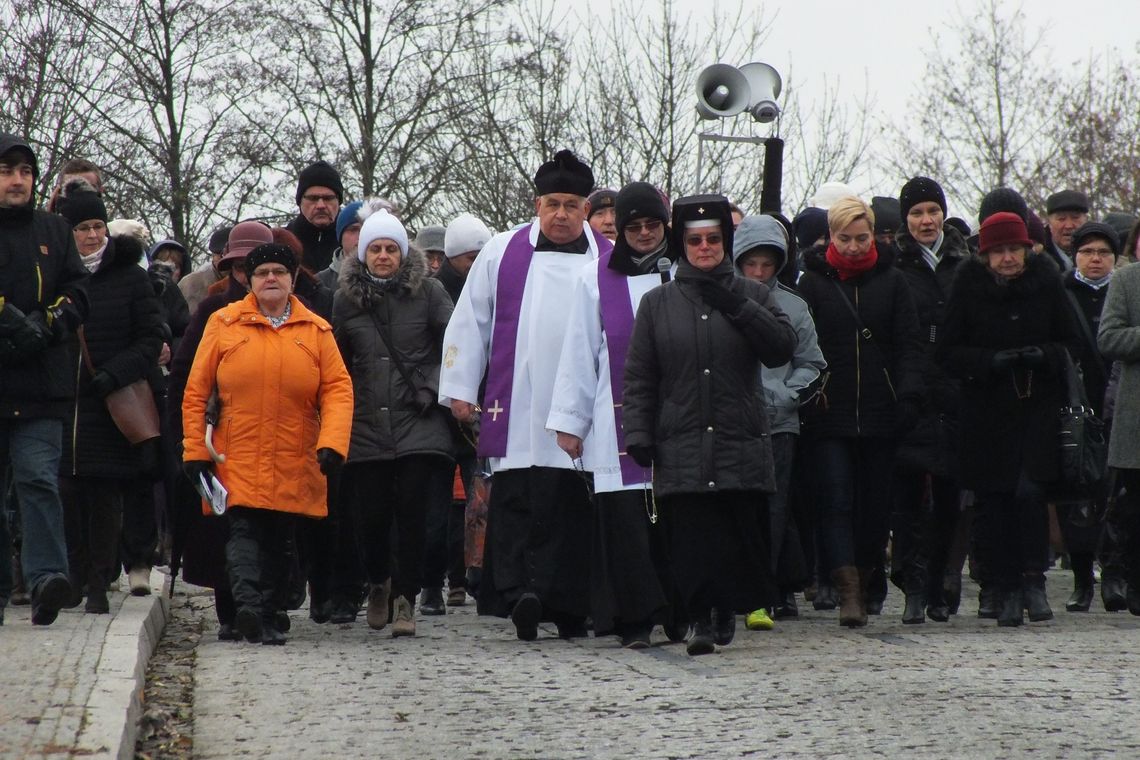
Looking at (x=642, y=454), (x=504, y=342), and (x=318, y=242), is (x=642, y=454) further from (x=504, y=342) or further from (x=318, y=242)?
(x=318, y=242)

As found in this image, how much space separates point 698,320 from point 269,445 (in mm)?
2081

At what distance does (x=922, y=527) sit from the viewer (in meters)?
11.1

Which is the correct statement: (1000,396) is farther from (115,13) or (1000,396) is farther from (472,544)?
(115,13)

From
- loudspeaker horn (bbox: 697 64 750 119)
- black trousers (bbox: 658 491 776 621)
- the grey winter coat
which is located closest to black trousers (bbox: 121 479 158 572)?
black trousers (bbox: 658 491 776 621)

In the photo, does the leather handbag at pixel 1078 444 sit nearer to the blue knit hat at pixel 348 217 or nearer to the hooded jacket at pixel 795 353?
the hooded jacket at pixel 795 353

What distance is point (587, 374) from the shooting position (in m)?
9.91

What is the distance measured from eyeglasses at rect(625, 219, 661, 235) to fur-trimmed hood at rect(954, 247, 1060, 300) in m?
1.77

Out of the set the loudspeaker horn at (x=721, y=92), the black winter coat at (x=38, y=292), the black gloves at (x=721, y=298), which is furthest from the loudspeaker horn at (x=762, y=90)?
the black winter coat at (x=38, y=292)

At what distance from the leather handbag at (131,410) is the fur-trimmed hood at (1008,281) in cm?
419

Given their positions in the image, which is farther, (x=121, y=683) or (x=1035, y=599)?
(x=1035, y=599)

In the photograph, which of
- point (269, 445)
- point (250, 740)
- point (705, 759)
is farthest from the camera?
point (269, 445)

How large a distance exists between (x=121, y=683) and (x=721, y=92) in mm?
9272

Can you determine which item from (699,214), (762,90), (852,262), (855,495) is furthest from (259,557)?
(762,90)

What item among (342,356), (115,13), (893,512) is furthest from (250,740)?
(115,13)
